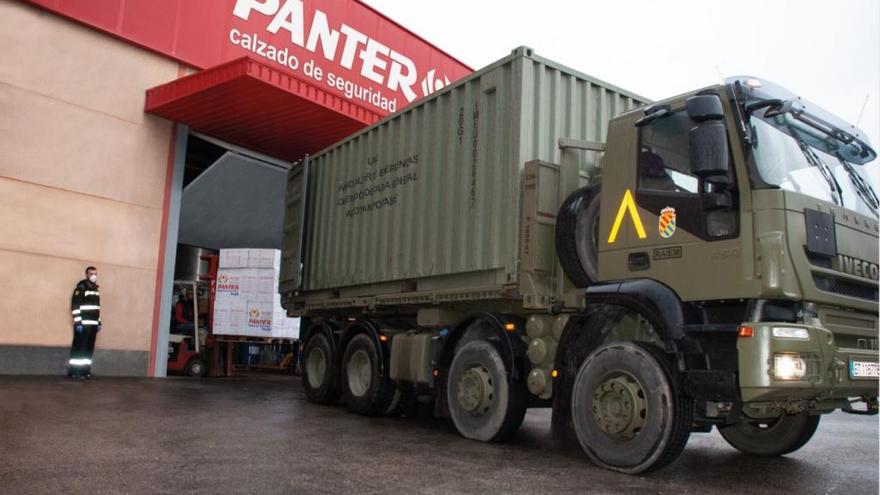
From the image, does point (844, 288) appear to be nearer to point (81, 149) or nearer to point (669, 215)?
point (669, 215)

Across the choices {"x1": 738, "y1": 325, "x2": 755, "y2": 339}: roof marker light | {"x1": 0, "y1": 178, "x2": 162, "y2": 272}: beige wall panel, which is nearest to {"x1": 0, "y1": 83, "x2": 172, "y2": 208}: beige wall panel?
{"x1": 0, "y1": 178, "x2": 162, "y2": 272}: beige wall panel

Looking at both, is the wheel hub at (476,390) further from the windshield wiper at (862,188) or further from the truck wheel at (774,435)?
the windshield wiper at (862,188)

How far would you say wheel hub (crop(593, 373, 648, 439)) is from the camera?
4746 mm

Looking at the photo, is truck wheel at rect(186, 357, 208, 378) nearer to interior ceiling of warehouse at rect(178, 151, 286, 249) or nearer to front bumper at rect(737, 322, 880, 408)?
interior ceiling of warehouse at rect(178, 151, 286, 249)

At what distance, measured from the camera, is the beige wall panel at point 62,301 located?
35.9ft

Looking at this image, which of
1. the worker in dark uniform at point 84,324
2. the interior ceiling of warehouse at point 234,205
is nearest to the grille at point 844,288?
the worker in dark uniform at point 84,324

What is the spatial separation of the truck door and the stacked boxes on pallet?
9737mm

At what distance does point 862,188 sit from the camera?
5.17 m

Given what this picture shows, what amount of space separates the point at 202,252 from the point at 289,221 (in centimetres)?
630

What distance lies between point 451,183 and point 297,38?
855 cm

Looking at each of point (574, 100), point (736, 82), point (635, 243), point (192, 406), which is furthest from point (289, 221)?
point (736, 82)

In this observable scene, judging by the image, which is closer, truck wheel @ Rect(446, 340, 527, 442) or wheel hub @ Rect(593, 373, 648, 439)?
wheel hub @ Rect(593, 373, 648, 439)

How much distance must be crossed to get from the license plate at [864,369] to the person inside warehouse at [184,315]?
13.2 metres

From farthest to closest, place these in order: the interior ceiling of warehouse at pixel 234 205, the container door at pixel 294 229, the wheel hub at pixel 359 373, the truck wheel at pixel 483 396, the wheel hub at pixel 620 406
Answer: the interior ceiling of warehouse at pixel 234 205
the container door at pixel 294 229
the wheel hub at pixel 359 373
the truck wheel at pixel 483 396
the wheel hub at pixel 620 406
